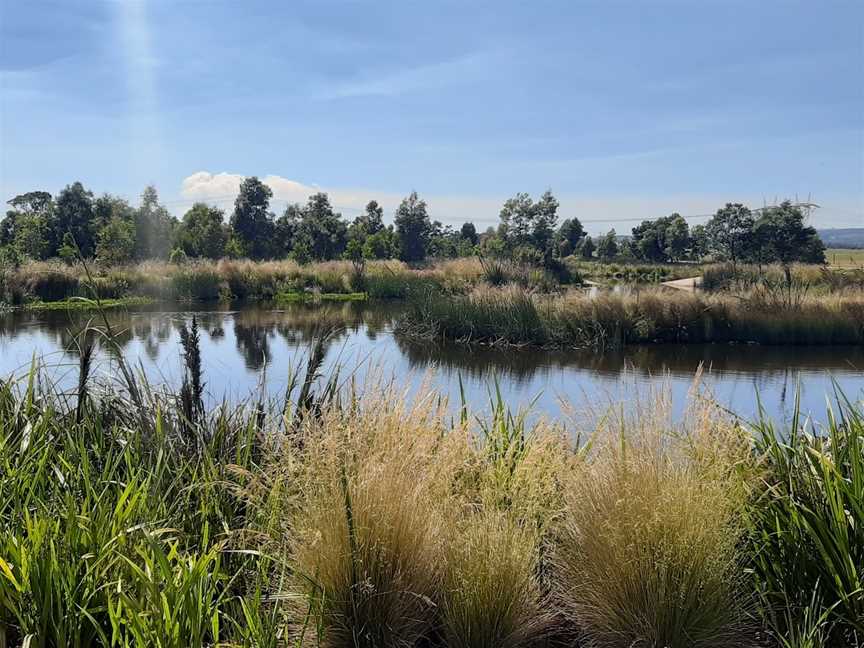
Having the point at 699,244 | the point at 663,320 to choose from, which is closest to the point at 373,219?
the point at 699,244

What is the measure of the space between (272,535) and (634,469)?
136 centimetres

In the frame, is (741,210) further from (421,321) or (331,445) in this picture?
(331,445)

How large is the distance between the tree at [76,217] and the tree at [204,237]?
458 centimetres

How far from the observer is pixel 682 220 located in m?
54.6

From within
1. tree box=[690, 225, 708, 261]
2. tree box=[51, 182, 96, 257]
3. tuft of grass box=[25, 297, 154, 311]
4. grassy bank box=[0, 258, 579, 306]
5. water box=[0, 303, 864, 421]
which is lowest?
water box=[0, 303, 864, 421]

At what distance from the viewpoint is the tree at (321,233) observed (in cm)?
4519

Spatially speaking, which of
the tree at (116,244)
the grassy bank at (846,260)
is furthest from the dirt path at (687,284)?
the tree at (116,244)

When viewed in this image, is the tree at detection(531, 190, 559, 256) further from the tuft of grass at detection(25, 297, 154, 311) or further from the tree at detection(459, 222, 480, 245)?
the tuft of grass at detection(25, 297, 154, 311)

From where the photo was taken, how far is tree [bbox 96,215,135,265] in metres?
27.9

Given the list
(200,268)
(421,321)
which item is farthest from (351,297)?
(421,321)

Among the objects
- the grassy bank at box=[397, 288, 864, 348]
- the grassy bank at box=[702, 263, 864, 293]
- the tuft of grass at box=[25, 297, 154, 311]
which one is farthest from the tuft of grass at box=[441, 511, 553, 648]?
the tuft of grass at box=[25, 297, 154, 311]

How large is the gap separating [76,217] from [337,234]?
15.3m

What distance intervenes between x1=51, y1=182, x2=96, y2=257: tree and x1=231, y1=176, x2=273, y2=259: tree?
9.41m

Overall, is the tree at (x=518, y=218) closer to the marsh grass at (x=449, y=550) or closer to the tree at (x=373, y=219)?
the tree at (x=373, y=219)
